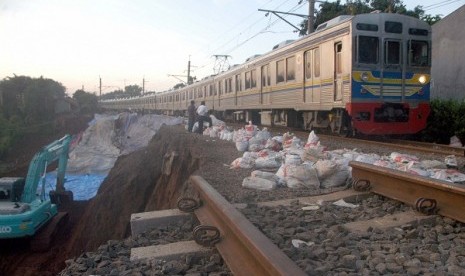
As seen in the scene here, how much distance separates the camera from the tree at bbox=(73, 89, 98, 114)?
236 ft

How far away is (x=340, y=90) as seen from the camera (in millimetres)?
11766

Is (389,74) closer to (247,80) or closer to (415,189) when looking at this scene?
(415,189)

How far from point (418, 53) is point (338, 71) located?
95.5 inches

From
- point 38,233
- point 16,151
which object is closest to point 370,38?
point 38,233

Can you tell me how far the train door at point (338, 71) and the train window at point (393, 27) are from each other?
4.41 ft

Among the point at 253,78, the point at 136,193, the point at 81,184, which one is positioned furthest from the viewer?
the point at 81,184

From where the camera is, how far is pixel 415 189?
4.73 metres

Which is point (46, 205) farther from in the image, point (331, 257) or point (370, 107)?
point (331, 257)

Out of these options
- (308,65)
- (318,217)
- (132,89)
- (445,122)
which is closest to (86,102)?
(132,89)

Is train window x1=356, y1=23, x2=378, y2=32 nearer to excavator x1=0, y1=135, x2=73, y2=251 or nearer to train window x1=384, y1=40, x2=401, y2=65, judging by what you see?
train window x1=384, y1=40, x2=401, y2=65

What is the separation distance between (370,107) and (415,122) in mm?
1565

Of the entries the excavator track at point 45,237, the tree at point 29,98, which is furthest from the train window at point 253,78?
the tree at point 29,98

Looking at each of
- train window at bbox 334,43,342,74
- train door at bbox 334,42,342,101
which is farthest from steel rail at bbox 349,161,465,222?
train window at bbox 334,43,342,74

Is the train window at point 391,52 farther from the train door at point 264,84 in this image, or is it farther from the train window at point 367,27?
the train door at point 264,84
